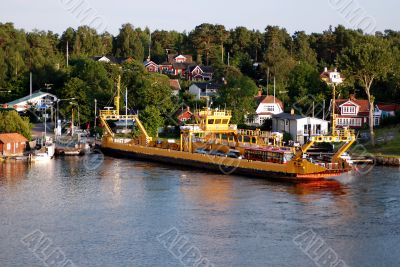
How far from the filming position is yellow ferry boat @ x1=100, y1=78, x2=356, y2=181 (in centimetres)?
3250

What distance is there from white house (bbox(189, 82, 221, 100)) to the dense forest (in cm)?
213

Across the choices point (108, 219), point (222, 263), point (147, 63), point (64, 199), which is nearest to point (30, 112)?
point (147, 63)

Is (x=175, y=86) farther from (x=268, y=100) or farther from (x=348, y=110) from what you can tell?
(x=348, y=110)

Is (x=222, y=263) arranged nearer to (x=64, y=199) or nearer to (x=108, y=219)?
(x=108, y=219)

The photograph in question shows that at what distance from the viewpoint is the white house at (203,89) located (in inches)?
2392

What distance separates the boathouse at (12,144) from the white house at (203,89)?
2271cm

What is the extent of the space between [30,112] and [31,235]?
105ft

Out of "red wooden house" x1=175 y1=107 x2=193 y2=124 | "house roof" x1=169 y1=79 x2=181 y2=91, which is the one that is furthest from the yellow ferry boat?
"house roof" x1=169 y1=79 x2=181 y2=91

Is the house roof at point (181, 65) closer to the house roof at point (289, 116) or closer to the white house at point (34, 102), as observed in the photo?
the white house at point (34, 102)

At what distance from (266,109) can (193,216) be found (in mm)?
28007

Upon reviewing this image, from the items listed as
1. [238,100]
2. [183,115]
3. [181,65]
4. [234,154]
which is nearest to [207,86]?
[183,115]

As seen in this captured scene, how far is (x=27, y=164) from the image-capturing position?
120 feet

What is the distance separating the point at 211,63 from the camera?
255 ft

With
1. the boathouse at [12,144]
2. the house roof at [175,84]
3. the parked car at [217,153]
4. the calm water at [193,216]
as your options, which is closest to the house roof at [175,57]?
the house roof at [175,84]
